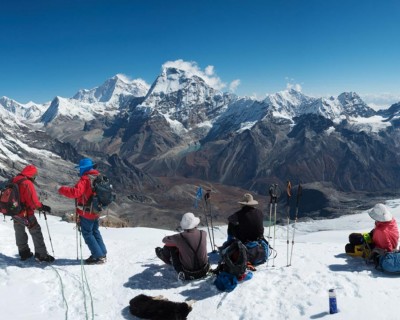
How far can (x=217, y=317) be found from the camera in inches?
392

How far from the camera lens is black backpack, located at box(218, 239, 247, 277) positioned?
37.9ft

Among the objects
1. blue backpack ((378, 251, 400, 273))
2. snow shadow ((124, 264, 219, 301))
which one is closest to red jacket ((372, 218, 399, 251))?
blue backpack ((378, 251, 400, 273))

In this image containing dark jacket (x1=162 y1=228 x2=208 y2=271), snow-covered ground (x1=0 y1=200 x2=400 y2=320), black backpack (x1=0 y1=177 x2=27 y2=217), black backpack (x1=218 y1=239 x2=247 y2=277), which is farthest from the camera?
black backpack (x1=0 y1=177 x2=27 y2=217)

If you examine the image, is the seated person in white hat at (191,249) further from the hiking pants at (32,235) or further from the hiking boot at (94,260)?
the hiking pants at (32,235)

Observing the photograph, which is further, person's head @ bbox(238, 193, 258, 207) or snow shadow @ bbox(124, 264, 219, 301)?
person's head @ bbox(238, 193, 258, 207)

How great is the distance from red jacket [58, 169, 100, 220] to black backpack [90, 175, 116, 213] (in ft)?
0.60

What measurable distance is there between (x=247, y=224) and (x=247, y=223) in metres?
0.03

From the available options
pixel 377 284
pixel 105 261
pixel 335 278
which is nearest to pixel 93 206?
pixel 105 261

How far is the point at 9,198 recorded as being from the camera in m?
13.3

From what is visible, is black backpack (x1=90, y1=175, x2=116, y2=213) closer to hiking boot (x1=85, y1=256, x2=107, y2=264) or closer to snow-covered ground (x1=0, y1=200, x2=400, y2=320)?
hiking boot (x1=85, y1=256, x2=107, y2=264)

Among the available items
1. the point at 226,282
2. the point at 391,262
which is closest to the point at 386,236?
the point at 391,262

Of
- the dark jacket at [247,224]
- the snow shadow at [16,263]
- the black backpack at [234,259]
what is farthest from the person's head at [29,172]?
the black backpack at [234,259]

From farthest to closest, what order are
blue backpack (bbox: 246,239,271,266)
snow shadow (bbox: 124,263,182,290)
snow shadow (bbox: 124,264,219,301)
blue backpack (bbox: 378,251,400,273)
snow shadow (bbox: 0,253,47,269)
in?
snow shadow (bbox: 0,253,47,269)
blue backpack (bbox: 246,239,271,266)
snow shadow (bbox: 124,263,182,290)
blue backpack (bbox: 378,251,400,273)
snow shadow (bbox: 124,264,219,301)

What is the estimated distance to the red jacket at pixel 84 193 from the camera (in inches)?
509
